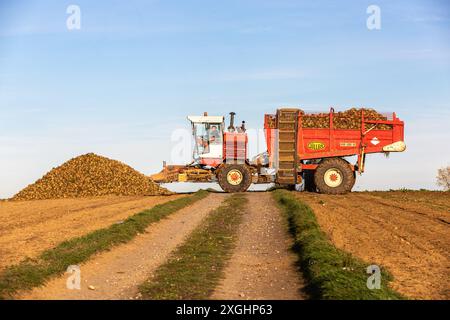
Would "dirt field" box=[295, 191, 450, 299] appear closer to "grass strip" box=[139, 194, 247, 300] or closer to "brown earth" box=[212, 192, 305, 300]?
"brown earth" box=[212, 192, 305, 300]

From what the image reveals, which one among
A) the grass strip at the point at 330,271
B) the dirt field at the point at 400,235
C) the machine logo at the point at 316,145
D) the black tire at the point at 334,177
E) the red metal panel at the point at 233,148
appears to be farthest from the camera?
the red metal panel at the point at 233,148

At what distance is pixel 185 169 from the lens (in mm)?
35438

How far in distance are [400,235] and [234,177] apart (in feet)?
57.0

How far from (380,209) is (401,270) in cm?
1221

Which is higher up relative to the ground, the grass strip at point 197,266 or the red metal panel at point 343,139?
the red metal panel at point 343,139

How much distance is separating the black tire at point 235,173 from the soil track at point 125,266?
1168 centimetres

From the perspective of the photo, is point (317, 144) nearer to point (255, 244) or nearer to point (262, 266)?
point (255, 244)

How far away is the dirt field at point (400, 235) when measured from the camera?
12.7 metres

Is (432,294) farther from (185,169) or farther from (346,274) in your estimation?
(185,169)

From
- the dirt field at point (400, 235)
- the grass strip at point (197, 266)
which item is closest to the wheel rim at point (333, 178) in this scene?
the dirt field at point (400, 235)

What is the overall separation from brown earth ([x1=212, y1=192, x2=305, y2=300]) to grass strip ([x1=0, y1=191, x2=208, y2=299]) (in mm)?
3458

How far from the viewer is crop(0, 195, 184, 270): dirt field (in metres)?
16.4

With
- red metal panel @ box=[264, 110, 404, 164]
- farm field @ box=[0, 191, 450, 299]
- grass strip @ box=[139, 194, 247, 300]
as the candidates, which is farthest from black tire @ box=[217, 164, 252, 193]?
grass strip @ box=[139, 194, 247, 300]

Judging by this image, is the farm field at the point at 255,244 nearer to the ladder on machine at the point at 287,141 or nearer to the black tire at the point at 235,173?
the ladder on machine at the point at 287,141
